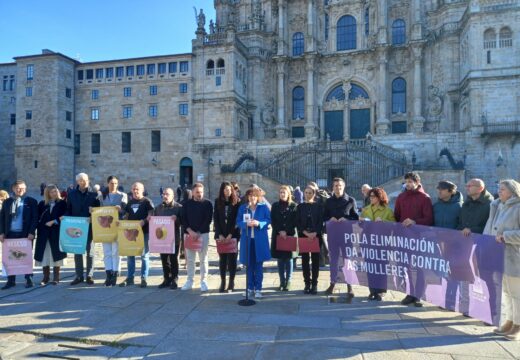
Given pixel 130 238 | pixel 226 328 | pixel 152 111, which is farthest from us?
pixel 152 111

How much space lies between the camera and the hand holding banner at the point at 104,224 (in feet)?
26.3

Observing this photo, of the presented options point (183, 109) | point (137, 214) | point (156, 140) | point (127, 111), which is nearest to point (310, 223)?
point (137, 214)

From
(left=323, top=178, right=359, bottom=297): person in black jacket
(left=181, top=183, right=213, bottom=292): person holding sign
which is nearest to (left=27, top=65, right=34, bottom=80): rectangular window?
(left=181, top=183, right=213, bottom=292): person holding sign

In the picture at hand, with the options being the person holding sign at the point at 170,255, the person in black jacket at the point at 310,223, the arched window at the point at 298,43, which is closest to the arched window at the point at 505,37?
the arched window at the point at 298,43

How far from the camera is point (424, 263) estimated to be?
20.5ft

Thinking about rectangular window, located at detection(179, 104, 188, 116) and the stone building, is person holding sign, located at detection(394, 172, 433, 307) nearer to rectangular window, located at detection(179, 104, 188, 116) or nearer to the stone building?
the stone building

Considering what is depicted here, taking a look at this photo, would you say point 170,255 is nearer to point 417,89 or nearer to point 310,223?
point 310,223

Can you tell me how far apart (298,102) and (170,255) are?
33.2 meters

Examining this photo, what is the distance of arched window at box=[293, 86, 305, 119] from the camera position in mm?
38875

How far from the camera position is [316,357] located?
180 inches

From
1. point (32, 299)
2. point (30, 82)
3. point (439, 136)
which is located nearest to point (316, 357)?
point (32, 299)

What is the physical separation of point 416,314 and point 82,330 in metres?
5.27

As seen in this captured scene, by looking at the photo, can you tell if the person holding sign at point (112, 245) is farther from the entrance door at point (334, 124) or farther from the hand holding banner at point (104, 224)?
the entrance door at point (334, 124)

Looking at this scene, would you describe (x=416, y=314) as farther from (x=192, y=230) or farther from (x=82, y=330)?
(x=82, y=330)
